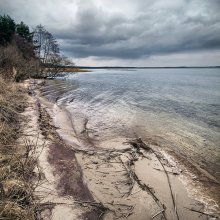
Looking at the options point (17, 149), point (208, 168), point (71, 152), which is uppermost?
point (17, 149)

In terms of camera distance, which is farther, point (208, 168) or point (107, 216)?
point (208, 168)

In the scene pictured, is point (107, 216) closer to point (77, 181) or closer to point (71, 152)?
point (77, 181)

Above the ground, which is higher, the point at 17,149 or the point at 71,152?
the point at 17,149

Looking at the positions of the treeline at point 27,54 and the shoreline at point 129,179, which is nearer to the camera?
the shoreline at point 129,179

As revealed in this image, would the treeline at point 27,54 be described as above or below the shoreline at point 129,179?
above

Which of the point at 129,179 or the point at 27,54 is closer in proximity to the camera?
the point at 129,179

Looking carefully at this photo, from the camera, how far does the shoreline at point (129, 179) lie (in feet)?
11.5

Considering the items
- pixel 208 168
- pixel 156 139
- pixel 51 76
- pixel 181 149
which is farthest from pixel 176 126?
pixel 51 76

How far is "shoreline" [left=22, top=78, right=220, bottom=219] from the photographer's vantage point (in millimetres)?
3514

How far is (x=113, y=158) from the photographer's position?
5391mm

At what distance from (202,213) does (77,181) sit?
2413 millimetres

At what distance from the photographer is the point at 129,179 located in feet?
14.5

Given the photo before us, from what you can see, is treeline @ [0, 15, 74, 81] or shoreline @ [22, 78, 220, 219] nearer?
shoreline @ [22, 78, 220, 219]

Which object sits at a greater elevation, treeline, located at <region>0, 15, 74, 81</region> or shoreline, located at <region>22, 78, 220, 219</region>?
treeline, located at <region>0, 15, 74, 81</region>
